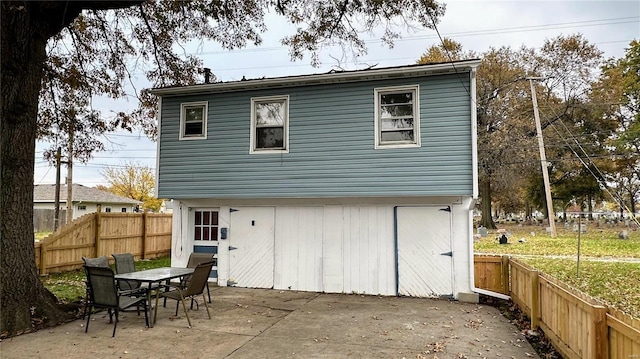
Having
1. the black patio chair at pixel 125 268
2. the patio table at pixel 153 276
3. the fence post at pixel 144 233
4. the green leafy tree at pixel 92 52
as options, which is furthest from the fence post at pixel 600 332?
the fence post at pixel 144 233

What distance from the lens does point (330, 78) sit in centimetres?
872

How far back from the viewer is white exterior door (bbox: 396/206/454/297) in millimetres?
8516

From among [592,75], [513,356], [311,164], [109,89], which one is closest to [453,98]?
[311,164]

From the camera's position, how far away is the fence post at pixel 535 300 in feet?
19.9

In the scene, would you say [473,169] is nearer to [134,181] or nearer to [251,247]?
[251,247]

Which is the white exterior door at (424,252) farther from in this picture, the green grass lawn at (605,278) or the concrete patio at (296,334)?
the green grass lawn at (605,278)

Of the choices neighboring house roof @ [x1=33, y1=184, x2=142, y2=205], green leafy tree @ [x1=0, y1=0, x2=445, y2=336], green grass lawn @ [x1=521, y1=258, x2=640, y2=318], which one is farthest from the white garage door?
neighboring house roof @ [x1=33, y1=184, x2=142, y2=205]

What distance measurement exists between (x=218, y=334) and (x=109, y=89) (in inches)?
320

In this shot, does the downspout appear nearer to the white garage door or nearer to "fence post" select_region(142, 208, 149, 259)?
the white garage door

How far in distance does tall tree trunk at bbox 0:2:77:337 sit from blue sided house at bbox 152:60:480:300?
3486mm

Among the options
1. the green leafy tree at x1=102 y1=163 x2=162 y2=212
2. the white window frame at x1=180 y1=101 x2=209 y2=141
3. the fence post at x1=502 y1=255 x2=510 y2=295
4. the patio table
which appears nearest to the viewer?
the patio table

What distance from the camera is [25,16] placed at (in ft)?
20.2

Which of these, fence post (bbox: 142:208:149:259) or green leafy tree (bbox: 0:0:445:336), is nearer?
green leafy tree (bbox: 0:0:445:336)

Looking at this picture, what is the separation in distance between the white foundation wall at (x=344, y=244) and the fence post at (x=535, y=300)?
7.05ft
